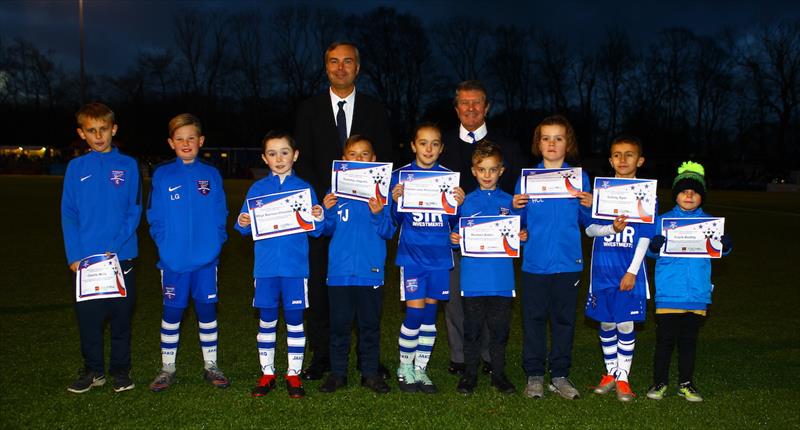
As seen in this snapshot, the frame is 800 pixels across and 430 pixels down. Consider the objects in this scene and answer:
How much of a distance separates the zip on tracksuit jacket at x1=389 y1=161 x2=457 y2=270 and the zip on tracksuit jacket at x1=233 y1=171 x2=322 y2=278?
0.68 meters

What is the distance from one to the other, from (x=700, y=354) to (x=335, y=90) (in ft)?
14.4

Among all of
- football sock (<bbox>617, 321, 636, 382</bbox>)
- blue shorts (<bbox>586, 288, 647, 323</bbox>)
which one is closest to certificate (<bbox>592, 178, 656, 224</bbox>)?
blue shorts (<bbox>586, 288, 647, 323</bbox>)

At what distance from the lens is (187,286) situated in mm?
5516

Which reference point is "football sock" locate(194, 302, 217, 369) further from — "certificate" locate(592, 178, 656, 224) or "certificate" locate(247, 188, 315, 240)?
"certificate" locate(592, 178, 656, 224)

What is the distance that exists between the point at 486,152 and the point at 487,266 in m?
0.90

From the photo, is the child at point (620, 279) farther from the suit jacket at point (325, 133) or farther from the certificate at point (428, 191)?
the suit jacket at point (325, 133)

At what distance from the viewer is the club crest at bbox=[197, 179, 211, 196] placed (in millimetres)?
5499

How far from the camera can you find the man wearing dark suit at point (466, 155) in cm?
596

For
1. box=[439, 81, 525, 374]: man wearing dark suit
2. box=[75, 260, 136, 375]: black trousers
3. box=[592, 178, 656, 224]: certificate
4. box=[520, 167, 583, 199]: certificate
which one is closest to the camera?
box=[592, 178, 656, 224]: certificate

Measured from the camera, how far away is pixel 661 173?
227ft

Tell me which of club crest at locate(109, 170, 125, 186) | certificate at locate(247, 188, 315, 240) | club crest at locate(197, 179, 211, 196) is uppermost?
club crest at locate(109, 170, 125, 186)

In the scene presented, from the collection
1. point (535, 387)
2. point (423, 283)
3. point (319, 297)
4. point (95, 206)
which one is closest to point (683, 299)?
point (535, 387)

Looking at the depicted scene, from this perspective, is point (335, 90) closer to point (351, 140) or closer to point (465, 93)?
point (351, 140)

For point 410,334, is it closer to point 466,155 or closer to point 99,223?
point 466,155
